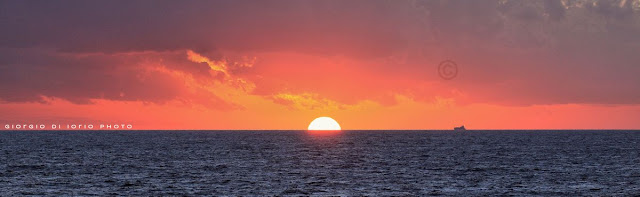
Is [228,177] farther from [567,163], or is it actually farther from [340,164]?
[567,163]

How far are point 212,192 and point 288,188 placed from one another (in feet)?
24.5

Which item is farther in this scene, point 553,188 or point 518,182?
point 518,182

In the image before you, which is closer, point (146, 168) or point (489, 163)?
point (146, 168)

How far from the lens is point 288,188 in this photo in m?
65.6

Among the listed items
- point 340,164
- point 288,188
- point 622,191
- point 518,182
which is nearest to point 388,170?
point 340,164

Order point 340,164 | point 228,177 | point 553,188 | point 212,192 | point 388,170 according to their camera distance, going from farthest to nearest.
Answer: point 340,164 < point 388,170 < point 228,177 < point 553,188 < point 212,192

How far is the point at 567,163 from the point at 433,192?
156 feet

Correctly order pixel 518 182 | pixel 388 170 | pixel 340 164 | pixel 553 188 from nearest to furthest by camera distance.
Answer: pixel 553 188, pixel 518 182, pixel 388 170, pixel 340 164

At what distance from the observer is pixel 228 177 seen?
77125mm

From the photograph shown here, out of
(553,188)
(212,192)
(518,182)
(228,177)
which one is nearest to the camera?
(212,192)

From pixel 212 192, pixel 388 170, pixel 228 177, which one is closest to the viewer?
pixel 212 192

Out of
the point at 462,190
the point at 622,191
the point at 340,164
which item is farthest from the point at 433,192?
the point at 340,164

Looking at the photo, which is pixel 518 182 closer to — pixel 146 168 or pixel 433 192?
pixel 433 192

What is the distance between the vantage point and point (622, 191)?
63562 millimetres
